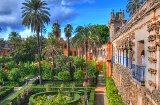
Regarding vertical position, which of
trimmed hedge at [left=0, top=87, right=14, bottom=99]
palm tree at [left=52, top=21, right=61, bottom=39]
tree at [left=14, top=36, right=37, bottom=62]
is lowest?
trimmed hedge at [left=0, top=87, right=14, bottom=99]

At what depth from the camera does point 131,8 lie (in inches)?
2269

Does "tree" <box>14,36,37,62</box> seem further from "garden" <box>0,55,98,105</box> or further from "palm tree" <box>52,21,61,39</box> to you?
"garden" <box>0,55,98,105</box>

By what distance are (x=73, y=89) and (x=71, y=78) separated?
836 cm

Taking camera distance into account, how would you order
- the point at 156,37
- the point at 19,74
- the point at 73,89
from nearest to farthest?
the point at 156,37, the point at 73,89, the point at 19,74

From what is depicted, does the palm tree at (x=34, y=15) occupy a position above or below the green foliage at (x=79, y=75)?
above

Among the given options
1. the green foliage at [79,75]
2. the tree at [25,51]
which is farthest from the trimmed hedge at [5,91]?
the tree at [25,51]

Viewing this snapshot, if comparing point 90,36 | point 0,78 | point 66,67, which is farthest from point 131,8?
point 0,78

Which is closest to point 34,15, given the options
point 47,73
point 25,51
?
point 47,73

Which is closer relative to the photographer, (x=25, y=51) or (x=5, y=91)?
(x=5, y=91)

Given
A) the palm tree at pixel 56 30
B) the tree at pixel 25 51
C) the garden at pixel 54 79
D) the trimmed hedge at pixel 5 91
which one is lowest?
the trimmed hedge at pixel 5 91

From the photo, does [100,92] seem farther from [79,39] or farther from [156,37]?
[156,37]

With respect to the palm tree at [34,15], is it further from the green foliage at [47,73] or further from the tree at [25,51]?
the tree at [25,51]

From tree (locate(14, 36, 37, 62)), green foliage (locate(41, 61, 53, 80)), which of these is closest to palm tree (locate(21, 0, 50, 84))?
green foliage (locate(41, 61, 53, 80))

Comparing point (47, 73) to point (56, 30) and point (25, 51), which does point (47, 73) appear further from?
point (56, 30)
